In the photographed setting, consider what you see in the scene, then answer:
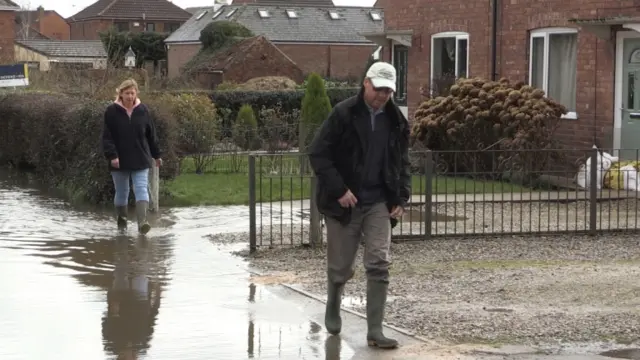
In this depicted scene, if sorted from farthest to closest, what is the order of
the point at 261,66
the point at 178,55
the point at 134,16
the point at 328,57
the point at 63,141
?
the point at 134,16 < the point at 178,55 < the point at 328,57 < the point at 261,66 < the point at 63,141

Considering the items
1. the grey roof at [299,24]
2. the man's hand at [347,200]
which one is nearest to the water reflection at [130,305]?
the man's hand at [347,200]

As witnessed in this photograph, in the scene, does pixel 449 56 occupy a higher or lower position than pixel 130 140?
higher

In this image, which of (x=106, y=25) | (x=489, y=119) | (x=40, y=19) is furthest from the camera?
(x=40, y=19)

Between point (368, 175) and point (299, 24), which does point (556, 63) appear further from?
point (299, 24)

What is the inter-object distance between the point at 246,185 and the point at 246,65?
1149 inches

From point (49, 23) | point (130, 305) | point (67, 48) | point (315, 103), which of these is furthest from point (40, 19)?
point (130, 305)

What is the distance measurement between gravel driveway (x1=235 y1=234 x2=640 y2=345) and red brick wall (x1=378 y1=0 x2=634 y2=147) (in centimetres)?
641

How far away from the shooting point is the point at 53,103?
17.4m

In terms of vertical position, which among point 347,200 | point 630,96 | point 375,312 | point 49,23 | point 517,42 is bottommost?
point 375,312

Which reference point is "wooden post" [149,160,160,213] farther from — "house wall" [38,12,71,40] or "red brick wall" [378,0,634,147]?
"house wall" [38,12,71,40]

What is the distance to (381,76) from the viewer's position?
7160 mm

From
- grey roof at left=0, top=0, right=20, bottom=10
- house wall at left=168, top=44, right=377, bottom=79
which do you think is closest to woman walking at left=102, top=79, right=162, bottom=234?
house wall at left=168, top=44, right=377, bottom=79

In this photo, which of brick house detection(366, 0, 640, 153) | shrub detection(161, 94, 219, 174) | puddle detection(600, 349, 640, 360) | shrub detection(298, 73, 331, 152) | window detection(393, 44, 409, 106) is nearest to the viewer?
puddle detection(600, 349, 640, 360)

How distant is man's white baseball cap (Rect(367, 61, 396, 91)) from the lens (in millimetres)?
7148
